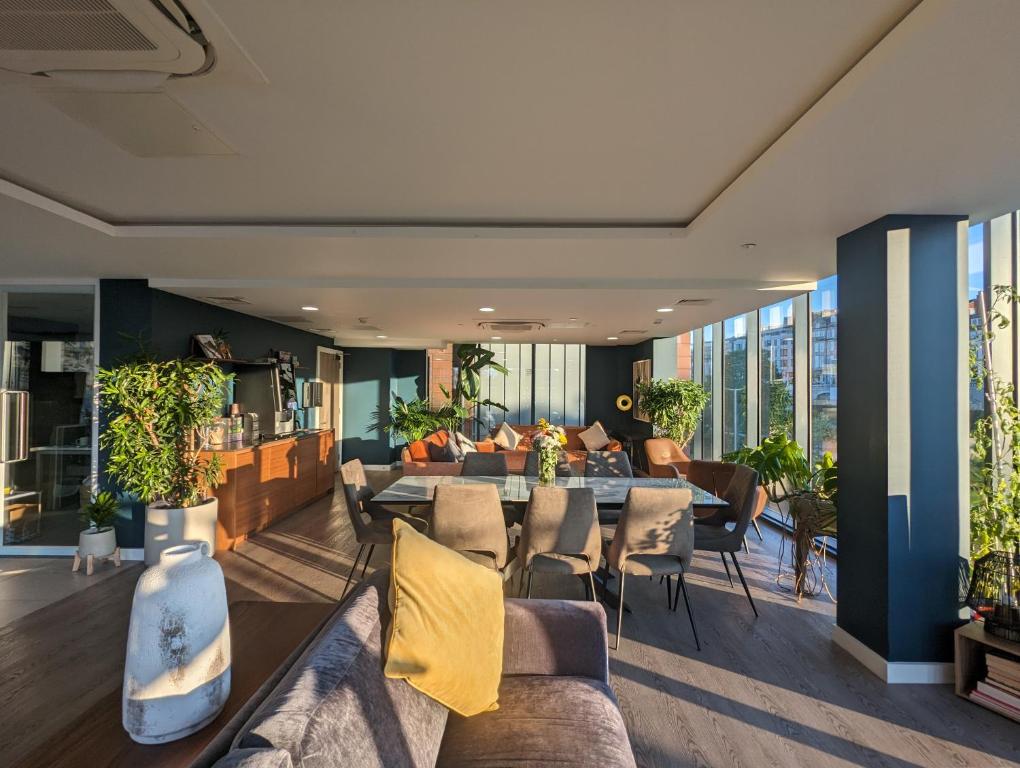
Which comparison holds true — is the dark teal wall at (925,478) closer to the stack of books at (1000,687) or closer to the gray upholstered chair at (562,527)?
the stack of books at (1000,687)

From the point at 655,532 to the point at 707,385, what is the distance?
622 centimetres

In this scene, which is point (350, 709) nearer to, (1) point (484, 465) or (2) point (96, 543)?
(1) point (484, 465)

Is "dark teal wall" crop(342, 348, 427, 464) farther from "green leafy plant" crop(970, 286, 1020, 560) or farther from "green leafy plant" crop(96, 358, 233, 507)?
"green leafy plant" crop(970, 286, 1020, 560)

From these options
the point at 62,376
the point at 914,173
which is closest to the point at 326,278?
the point at 62,376

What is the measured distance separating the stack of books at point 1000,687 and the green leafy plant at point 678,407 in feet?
19.0

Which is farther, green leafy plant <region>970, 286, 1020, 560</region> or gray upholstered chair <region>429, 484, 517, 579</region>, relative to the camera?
gray upholstered chair <region>429, 484, 517, 579</region>

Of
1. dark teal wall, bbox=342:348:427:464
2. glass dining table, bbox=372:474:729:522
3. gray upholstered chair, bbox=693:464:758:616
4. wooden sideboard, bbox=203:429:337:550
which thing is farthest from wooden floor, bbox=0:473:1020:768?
dark teal wall, bbox=342:348:427:464

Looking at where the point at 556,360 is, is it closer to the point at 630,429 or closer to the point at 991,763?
the point at 630,429

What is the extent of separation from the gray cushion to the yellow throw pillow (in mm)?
647

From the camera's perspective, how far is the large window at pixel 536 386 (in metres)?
12.2

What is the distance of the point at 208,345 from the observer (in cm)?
561

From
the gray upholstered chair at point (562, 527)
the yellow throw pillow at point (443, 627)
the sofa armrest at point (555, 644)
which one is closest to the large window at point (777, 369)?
the gray upholstered chair at point (562, 527)

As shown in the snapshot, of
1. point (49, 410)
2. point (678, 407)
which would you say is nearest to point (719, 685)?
point (49, 410)

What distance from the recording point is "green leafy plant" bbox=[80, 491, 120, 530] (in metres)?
4.76
